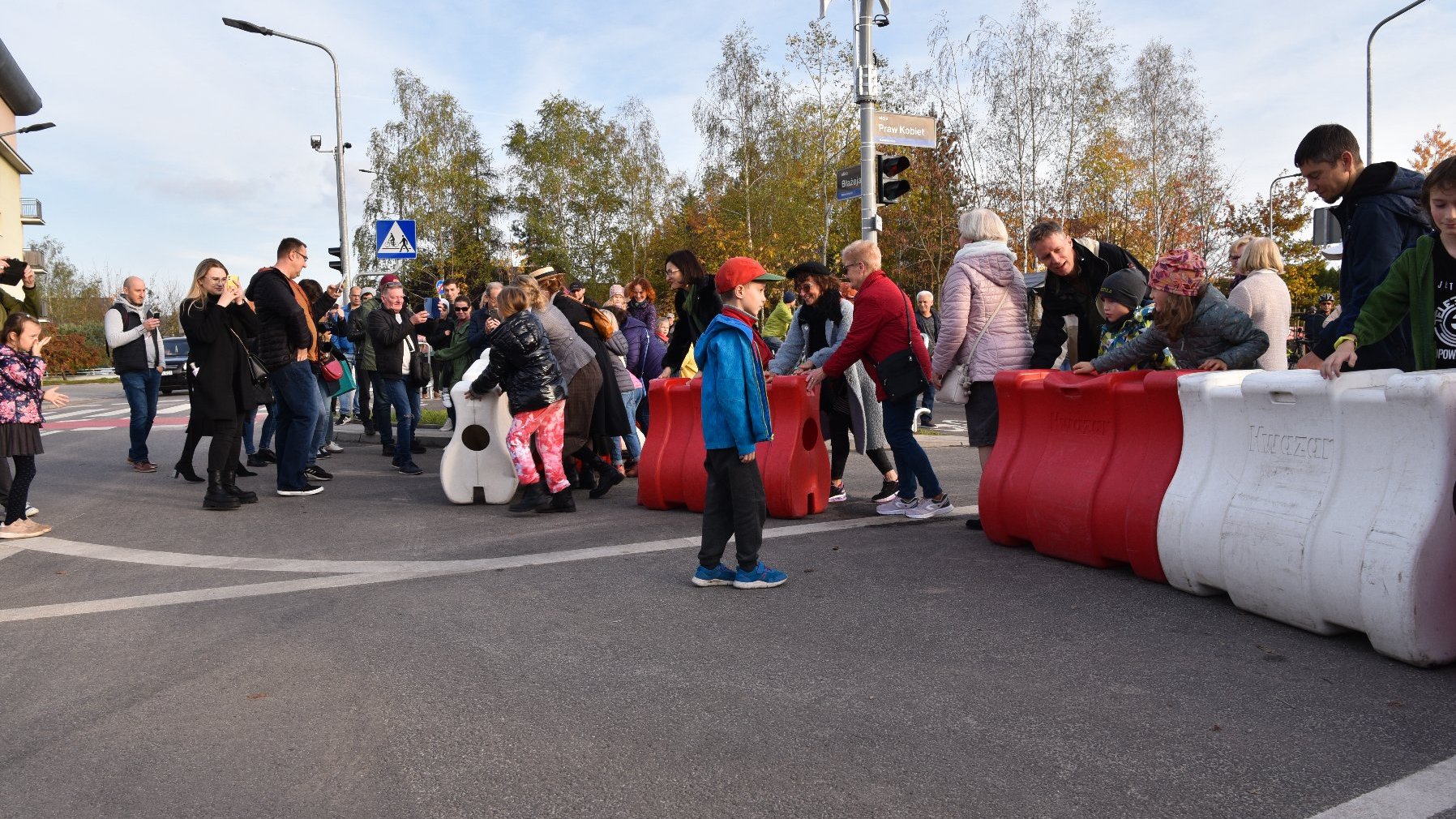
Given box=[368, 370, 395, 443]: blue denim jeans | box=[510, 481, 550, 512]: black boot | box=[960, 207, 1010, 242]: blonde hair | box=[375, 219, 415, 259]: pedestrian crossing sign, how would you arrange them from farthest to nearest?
1. box=[375, 219, 415, 259]: pedestrian crossing sign
2. box=[368, 370, 395, 443]: blue denim jeans
3. box=[510, 481, 550, 512]: black boot
4. box=[960, 207, 1010, 242]: blonde hair

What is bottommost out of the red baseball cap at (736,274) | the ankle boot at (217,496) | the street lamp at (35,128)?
the ankle boot at (217,496)

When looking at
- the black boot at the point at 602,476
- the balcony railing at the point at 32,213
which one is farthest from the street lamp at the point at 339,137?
the balcony railing at the point at 32,213

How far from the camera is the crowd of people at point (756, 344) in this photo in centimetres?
535

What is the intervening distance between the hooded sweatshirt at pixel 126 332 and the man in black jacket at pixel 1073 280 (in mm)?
9328

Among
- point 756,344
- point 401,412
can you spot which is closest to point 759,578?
point 756,344

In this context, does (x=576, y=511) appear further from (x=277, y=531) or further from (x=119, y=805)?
(x=119, y=805)

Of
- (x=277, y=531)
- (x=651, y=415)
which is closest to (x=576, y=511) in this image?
(x=651, y=415)

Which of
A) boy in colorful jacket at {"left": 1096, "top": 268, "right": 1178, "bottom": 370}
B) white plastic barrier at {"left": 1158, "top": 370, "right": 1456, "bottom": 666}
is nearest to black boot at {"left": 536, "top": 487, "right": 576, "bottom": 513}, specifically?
boy in colorful jacket at {"left": 1096, "top": 268, "right": 1178, "bottom": 370}

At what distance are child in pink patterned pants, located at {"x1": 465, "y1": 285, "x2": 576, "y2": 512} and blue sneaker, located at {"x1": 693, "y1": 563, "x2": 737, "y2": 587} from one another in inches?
116

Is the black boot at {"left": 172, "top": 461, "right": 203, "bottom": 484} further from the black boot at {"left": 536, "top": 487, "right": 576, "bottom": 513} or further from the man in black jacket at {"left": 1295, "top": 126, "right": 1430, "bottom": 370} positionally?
the man in black jacket at {"left": 1295, "top": 126, "right": 1430, "bottom": 370}

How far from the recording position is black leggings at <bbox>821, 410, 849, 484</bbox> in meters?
8.37

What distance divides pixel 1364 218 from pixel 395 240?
14.7 meters

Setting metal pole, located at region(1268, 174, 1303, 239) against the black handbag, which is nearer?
the black handbag

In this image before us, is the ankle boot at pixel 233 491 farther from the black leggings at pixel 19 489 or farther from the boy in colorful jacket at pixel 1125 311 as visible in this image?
the boy in colorful jacket at pixel 1125 311
